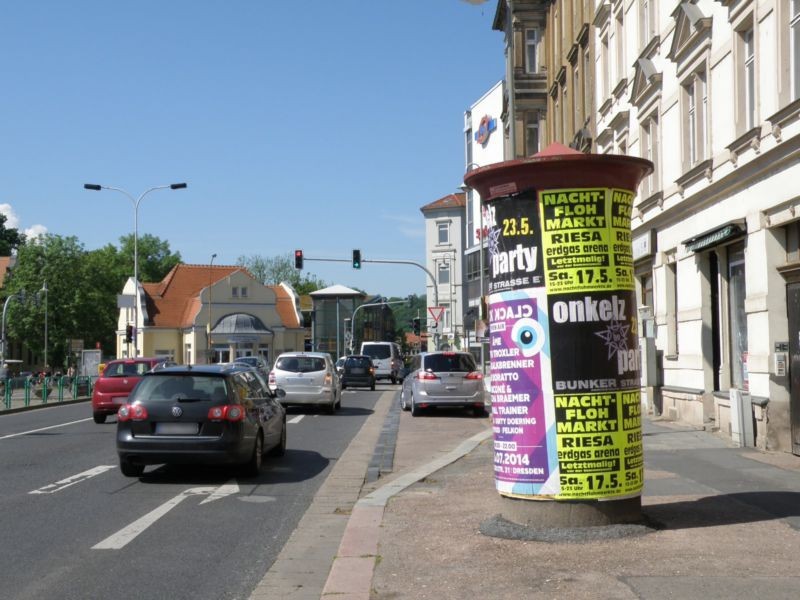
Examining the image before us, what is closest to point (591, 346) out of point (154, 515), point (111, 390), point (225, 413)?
point (154, 515)

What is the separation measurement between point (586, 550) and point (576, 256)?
2.28m

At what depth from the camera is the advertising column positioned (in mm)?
7816

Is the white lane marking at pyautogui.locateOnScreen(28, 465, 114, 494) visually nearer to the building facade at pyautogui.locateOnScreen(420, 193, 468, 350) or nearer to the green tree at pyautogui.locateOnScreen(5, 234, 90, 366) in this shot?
the building facade at pyautogui.locateOnScreen(420, 193, 468, 350)

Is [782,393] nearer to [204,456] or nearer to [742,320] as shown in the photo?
[742,320]

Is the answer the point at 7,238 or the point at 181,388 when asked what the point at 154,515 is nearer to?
the point at 181,388

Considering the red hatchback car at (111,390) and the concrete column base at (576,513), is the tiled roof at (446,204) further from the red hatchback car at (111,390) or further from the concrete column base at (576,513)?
the concrete column base at (576,513)

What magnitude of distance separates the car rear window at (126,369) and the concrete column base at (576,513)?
1751 centimetres

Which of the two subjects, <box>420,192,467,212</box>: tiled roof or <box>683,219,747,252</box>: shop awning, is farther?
<box>420,192,467,212</box>: tiled roof

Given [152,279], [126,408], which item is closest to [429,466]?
[126,408]

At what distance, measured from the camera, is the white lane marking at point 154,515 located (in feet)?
27.6

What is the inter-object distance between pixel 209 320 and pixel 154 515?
261 ft

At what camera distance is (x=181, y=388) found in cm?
1280

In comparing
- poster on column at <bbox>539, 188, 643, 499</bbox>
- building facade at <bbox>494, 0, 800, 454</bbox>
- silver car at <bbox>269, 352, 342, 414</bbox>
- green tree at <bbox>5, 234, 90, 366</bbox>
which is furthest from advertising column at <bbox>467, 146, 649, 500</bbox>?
green tree at <bbox>5, 234, 90, 366</bbox>

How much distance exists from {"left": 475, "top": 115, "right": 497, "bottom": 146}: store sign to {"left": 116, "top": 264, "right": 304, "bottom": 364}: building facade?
2753 cm
